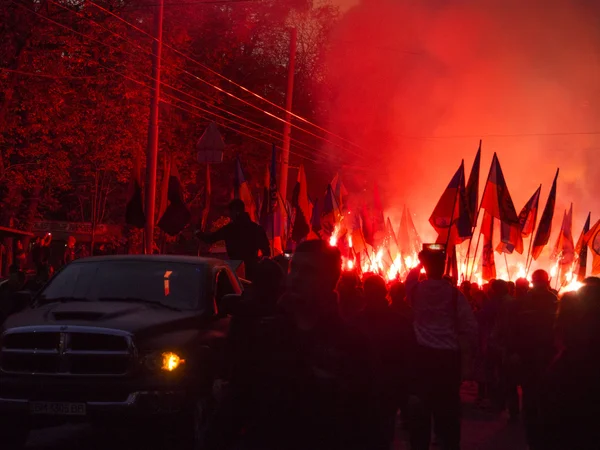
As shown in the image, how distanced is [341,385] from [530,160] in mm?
46885

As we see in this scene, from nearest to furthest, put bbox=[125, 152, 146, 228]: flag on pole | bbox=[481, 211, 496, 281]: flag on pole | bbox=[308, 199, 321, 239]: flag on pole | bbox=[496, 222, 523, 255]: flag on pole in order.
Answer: bbox=[481, 211, 496, 281]: flag on pole
bbox=[496, 222, 523, 255]: flag on pole
bbox=[125, 152, 146, 228]: flag on pole
bbox=[308, 199, 321, 239]: flag on pole

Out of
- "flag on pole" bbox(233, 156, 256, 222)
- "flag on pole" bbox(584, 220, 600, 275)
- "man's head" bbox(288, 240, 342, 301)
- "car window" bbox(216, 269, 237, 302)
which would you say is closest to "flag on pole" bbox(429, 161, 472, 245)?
"flag on pole" bbox(233, 156, 256, 222)

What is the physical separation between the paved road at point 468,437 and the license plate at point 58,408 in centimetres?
101

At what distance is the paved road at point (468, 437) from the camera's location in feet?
32.1

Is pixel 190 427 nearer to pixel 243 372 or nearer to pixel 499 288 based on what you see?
pixel 243 372

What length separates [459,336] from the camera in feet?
27.7

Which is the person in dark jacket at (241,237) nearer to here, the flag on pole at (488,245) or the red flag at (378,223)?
the flag on pole at (488,245)

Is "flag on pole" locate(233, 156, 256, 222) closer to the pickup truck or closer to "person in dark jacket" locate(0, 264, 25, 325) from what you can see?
"person in dark jacket" locate(0, 264, 25, 325)

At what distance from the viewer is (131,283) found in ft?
32.5

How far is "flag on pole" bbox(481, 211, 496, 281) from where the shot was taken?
21.4 meters

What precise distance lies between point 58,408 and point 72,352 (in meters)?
0.49

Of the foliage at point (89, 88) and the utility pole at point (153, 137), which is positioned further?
the foliage at point (89, 88)

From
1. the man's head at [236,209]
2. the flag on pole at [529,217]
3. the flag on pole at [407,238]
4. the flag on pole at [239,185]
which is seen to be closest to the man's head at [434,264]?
the man's head at [236,209]

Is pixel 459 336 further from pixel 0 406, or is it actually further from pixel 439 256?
pixel 0 406
